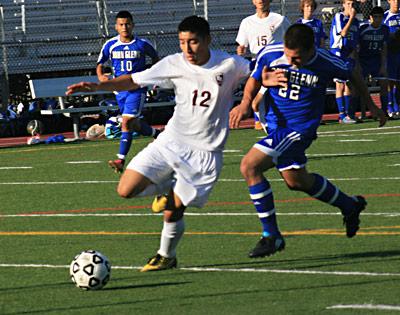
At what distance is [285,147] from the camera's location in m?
9.73

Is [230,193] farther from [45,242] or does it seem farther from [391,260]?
[391,260]

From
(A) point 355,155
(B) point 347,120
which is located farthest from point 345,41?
(A) point 355,155

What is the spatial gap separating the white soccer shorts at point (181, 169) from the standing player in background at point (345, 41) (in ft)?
43.4

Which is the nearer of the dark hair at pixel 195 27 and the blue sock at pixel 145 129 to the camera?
the dark hair at pixel 195 27

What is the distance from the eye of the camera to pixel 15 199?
14.2 meters

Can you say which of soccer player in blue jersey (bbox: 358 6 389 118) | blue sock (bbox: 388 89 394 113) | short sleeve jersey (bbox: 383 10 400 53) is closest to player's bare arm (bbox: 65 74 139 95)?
soccer player in blue jersey (bbox: 358 6 389 118)

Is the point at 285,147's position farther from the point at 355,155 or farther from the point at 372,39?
the point at 372,39

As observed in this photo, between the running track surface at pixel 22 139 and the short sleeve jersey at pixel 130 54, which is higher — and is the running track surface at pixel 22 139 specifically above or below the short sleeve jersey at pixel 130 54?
below

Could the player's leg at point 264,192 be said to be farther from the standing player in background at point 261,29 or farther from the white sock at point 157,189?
the standing player in background at point 261,29

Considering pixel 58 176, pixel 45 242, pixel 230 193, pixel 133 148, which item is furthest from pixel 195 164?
pixel 133 148

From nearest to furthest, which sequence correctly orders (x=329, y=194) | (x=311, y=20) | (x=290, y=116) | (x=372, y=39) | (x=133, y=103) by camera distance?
(x=290, y=116) < (x=329, y=194) < (x=133, y=103) < (x=311, y=20) < (x=372, y=39)

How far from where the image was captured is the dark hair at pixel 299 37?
941 centimetres

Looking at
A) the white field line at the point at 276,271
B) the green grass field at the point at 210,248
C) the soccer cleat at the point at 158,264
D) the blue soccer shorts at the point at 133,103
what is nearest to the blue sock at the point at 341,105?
the green grass field at the point at 210,248

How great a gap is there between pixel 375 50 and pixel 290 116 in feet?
44.5
